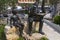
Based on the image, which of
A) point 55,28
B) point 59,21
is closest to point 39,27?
point 55,28

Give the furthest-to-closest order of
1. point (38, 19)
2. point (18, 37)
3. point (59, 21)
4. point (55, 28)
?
point (59, 21)
point (55, 28)
point (38, 19)
point (18, 37)

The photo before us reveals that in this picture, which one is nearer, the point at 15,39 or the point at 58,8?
the point at 15,39

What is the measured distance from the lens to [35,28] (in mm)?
13047

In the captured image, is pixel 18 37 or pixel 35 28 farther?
pixel 35 28

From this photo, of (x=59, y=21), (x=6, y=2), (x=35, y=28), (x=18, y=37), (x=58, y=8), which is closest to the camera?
(x=18, y=37)

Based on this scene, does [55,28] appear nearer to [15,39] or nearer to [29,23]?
[29,23]

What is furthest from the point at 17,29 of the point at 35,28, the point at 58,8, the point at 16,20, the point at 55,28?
the point at 58,8

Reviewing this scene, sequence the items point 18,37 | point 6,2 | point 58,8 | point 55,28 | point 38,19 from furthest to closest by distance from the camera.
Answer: point 58,8 → point 6,2 → point 55,28 → point 38,19 → point 18,37

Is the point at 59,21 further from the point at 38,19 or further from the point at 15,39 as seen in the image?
the point at 15,39

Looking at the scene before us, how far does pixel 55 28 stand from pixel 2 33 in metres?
5.55

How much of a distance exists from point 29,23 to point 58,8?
12250 millimetres

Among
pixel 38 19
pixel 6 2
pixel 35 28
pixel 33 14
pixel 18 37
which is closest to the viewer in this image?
pixel 18 37

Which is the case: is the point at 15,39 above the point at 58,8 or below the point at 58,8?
above

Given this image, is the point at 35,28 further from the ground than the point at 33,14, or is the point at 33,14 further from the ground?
the point at 33,14
